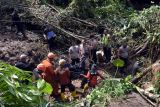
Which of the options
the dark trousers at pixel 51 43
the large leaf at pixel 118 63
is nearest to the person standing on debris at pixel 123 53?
the large leaf at pixel 118 63

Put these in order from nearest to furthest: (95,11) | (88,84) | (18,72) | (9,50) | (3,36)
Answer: (18,72)
(88,84)
(9,50)
(3,36)
(95,11)

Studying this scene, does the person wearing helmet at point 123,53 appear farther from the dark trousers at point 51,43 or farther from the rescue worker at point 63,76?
the rescue worker at point 63,76

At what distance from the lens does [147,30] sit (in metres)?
14.0

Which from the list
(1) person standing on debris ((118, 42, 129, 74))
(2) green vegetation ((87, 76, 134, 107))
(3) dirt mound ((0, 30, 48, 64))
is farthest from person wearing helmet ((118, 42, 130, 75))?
(2) green vegetation ((87, 76, 134, 107))

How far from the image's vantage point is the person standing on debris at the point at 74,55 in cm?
1339

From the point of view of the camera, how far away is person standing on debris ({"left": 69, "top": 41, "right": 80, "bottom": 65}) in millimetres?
13391

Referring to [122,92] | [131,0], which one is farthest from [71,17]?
[122,92]

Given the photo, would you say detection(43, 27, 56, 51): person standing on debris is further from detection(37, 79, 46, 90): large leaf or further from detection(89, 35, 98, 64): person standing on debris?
detection(37, 79, 46, 90): large leaf

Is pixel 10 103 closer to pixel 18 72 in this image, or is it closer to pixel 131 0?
pixel 18 72

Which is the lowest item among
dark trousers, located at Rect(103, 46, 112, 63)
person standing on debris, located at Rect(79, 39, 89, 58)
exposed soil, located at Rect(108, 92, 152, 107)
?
dark trousers, located at Rect(103, 46, 112, 63)

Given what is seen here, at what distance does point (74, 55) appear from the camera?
1339 centimetres

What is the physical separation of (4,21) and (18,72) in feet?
41.6

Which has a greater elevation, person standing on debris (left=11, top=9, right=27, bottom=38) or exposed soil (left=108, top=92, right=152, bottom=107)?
person standing on debris (left=11, top=9, right=27, bottom=38)

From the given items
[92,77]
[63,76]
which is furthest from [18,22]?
[63,76]
